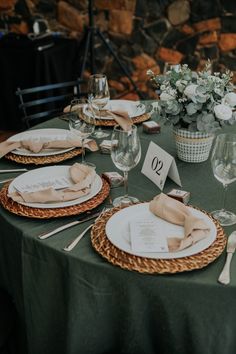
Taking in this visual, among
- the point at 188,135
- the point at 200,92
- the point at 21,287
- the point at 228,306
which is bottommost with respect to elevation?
the point at 21,287

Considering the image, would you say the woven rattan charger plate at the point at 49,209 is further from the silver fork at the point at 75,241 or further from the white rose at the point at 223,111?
the white rose at the point at 223,111

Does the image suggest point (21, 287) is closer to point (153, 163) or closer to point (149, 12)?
point (153, 163)

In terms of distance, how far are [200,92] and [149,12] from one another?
8.74ft

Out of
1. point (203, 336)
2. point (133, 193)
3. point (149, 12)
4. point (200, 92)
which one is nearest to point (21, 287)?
point (133, 193)

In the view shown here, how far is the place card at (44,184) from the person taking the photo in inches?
49.1

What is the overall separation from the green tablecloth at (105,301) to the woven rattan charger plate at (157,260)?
2cm

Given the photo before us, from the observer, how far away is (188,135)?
1423 mm

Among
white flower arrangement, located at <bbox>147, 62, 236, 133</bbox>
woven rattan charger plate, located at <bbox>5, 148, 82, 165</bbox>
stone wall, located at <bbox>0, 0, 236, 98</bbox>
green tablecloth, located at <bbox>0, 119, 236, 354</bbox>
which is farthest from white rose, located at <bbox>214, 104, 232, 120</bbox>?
stone wall, located at <bbox>0, 0, 236, 98</bbox>

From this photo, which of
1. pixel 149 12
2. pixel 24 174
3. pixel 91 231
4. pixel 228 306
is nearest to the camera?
pixel 228 306

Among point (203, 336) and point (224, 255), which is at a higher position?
point (224, 255)

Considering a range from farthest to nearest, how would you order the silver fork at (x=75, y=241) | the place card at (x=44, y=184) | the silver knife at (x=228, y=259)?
the place card at (x=44, y=184) → the silver fork at (x=75, y=241) → the silver knife at (x=228, y=259)

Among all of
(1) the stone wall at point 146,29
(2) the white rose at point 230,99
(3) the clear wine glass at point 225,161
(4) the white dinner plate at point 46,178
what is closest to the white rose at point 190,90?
(2) the white rose at point 230,99

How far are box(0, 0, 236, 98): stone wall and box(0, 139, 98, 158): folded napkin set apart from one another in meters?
2.44

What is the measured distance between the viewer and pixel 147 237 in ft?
3.33
